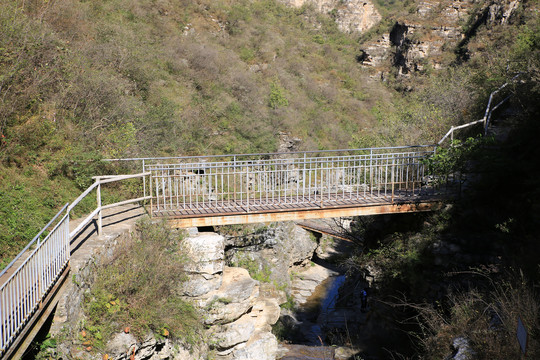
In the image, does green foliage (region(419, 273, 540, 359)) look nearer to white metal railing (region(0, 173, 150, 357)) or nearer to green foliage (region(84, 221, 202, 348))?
green foliage (region(84, 221, 202, 348))

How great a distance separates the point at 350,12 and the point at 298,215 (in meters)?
57.6

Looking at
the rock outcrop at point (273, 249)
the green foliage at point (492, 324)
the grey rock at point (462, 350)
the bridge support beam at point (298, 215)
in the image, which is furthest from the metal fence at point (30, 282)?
the rock outcrop at point (273, 249)

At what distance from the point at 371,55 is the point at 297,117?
86.0 feet

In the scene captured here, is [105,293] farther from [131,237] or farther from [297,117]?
[297,117]

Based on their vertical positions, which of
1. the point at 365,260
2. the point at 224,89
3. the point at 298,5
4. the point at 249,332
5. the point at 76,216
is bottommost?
the point at 249,332

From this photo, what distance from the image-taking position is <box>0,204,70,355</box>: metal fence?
4.06 metres

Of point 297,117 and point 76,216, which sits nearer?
point 76,216

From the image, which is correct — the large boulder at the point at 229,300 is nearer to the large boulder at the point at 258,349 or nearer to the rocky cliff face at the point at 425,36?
the large boulder at the point at 258,349

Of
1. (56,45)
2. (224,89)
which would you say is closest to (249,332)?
(56,45)

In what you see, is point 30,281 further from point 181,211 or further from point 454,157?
point 454,157

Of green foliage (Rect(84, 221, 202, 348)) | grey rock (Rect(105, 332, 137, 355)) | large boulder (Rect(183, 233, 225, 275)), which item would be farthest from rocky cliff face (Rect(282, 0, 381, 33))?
grey rock (Rect(105, 332, 137, 355))

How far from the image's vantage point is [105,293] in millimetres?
6301

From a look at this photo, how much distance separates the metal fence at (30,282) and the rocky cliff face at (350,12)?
60.0 metres

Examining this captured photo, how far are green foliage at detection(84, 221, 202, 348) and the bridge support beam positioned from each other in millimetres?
598
